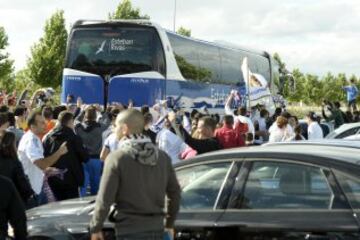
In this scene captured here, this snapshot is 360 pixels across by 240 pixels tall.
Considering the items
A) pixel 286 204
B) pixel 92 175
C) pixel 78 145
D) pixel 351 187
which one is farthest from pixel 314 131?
pixel 351 187

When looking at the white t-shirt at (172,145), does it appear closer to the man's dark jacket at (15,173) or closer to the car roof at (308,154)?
the man's dark jacket at (15,173)

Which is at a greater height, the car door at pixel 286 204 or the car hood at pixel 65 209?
the car door at pixel 286 204

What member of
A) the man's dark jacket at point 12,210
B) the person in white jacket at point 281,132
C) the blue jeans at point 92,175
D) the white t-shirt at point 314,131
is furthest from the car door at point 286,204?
the white t-shirt at point 314,131

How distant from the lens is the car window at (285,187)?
215 inches

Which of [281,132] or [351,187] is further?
[281,132]

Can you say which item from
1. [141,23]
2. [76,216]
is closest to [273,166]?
[76,216]

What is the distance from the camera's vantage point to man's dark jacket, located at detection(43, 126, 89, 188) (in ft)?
32.1

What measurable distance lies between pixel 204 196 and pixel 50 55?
41489 millimetres

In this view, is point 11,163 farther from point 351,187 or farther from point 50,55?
point 50,55

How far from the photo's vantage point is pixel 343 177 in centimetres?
536

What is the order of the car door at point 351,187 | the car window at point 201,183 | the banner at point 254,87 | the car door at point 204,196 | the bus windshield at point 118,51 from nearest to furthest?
the car door at point 351,187 < the car door at point 204,196 < the car window at point 201,183 < the bus windshield at point 118,51 < the banner at point 254,87

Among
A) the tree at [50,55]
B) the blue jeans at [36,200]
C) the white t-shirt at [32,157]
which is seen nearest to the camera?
the blue jeans at [36,200]

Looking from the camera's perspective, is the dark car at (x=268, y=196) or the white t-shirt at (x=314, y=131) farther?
the white t-shirt at (x=314, y=131)

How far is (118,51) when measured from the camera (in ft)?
69.6
